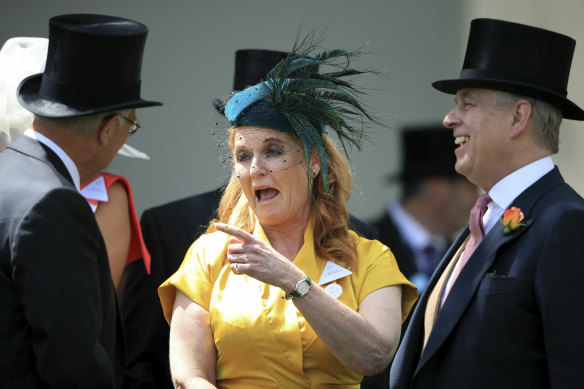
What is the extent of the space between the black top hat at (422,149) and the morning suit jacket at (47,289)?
3.68 meters

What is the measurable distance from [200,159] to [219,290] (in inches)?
106

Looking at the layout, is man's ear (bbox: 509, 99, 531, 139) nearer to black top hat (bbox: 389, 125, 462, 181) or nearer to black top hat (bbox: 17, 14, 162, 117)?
black top hat (bbox: 17, 14, 162, 117)

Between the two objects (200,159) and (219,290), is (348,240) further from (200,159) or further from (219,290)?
(200,159)

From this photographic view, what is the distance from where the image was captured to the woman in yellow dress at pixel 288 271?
3332 mm

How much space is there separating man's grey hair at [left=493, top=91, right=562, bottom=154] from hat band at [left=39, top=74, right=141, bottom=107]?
134cm

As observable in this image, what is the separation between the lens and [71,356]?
9.04 ft

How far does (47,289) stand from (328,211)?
4.56 feet

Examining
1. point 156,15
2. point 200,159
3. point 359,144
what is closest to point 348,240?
point 359,144

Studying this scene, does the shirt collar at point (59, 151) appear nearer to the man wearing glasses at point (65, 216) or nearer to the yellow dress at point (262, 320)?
the man wearing glasses at point (65, 216)

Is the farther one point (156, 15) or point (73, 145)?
point (156, 15)

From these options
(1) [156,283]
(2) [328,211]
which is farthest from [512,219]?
(1) [156,283]

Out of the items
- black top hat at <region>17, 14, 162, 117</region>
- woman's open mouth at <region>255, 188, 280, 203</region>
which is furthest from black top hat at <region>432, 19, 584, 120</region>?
black top hat at <region>17, 14, 162, 117</region>

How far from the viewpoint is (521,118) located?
10.8ft

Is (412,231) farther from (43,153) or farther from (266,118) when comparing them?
(43,153)
